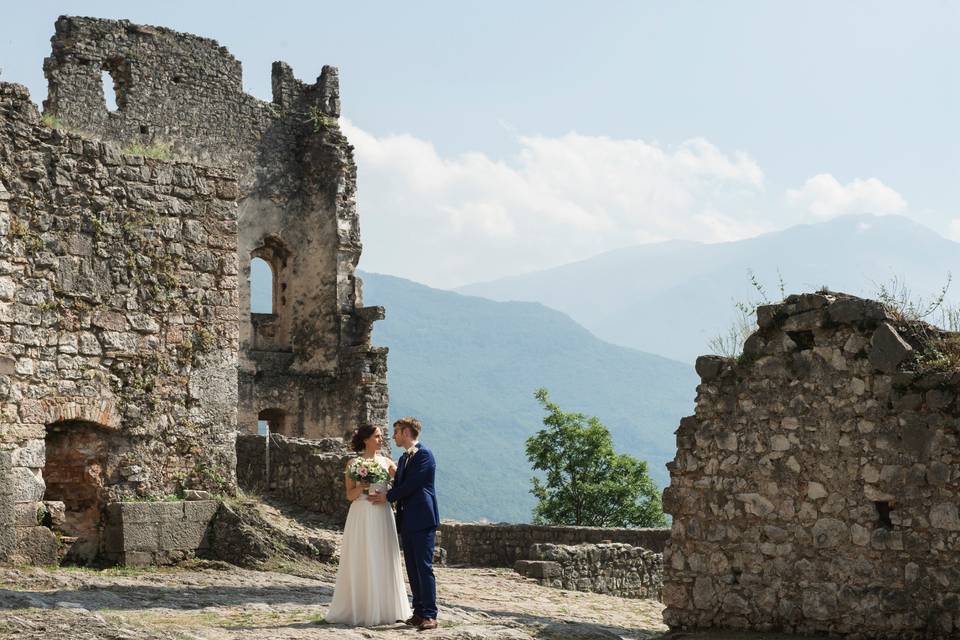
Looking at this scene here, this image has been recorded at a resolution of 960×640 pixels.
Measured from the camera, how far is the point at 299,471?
18922 mm

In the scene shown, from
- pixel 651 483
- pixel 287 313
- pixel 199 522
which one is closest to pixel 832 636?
pixel 199 522

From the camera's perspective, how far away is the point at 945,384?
9.61 metres

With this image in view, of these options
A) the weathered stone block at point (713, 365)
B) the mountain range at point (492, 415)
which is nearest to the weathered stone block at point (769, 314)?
the weathered stone block at point (713, 365)

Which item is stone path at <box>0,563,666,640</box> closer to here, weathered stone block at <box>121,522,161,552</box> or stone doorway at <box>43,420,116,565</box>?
weathered stone block at <box>121,522,161,552</box>

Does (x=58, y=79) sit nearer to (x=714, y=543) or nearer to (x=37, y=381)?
(x=37, y=381)

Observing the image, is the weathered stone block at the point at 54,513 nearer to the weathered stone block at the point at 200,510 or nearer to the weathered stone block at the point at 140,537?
the weathered stone block at the point at 140,537

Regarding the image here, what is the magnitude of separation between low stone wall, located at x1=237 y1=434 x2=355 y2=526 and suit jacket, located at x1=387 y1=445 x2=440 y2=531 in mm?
7620

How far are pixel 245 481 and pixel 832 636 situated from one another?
11414 millimetres

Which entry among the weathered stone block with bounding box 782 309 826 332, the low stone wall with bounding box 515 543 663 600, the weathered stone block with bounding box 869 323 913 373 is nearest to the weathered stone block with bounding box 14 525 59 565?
the weathered stone block with bounding box 782 309 826 332

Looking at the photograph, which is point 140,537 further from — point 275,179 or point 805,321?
point 275,179

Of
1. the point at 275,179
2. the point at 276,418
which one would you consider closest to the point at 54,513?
the point at 276,418

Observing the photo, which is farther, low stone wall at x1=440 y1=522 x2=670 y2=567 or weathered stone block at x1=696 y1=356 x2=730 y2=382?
low stone wall at x1=440 y1=522 x2=670 y2=567

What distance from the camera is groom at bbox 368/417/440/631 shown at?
10062mm

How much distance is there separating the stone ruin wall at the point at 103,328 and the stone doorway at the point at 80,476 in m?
0.01
